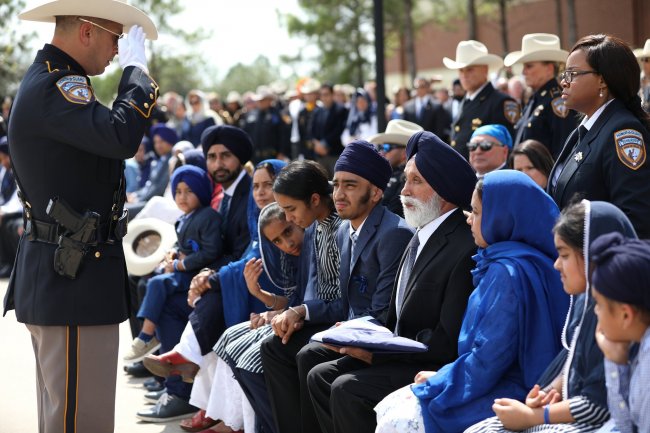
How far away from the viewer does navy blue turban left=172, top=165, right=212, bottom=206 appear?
21.6 ft

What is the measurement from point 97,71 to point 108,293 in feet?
3.21

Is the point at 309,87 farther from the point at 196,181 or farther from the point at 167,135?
the point at 196,181

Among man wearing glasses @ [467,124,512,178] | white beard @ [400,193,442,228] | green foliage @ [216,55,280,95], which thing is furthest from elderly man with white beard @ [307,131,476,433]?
green foliage @ [216,55,280,95]

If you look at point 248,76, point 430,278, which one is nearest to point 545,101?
point 430,278

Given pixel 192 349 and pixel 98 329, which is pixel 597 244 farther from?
pixel 192 349

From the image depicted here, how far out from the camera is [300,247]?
5488 mm

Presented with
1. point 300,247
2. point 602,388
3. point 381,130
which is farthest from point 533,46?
point 602,388

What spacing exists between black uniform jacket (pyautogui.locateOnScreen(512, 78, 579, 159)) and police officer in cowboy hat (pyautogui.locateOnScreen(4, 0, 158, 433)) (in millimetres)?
3595

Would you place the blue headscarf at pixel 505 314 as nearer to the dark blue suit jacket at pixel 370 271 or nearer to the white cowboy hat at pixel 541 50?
the dark blue suit jacket at pixel 370 271

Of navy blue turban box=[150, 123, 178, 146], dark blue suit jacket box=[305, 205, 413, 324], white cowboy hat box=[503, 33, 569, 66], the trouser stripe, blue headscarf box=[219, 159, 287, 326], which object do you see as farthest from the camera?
navy blue turban box=[150, 123, 178, 146]

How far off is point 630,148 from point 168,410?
3616 mm

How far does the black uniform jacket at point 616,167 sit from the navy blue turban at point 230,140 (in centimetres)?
310

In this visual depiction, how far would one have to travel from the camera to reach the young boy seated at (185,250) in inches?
250

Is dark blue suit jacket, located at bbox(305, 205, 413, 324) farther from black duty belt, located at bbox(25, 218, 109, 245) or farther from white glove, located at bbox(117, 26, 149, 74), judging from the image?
white glove, located at bbox(117, 26, 149, 74)
